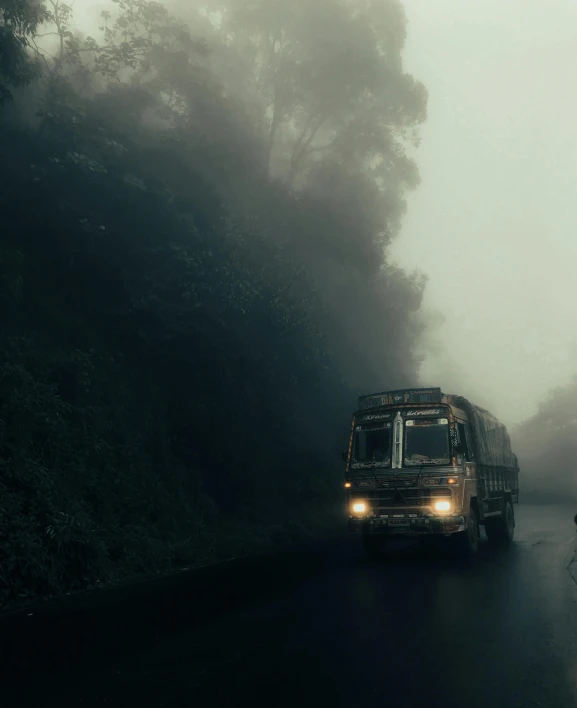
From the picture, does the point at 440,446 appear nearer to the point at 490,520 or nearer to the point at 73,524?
the point at 490,520

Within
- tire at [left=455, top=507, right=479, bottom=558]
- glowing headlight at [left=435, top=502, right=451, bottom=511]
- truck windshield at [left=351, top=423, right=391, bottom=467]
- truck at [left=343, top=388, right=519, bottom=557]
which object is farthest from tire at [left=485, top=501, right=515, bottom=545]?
truck windshield at [left=351, top=423, right=391, bottom=467]

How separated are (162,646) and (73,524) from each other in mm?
5949

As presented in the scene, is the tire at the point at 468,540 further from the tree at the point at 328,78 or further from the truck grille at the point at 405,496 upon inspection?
the tree at the point at 328,78

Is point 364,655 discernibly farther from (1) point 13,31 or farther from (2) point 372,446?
(1) point 13,31

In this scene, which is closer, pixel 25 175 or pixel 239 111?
pixel 25 175

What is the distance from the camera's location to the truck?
1516cm

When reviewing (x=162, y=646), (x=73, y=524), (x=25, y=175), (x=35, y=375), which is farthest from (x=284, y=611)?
(x=25, y=175)

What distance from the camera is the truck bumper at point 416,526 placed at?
15.0m

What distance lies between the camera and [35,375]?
703 inches

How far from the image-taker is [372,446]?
16.1m

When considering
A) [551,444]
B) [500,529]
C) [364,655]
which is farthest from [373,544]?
[551,444]

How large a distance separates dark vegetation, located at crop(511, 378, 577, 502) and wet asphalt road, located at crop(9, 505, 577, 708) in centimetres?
6920

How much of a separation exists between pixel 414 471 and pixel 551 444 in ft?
258

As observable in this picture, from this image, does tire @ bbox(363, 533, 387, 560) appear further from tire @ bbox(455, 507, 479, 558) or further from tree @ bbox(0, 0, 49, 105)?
tree @ bbox(0, 0, 49, 105)
